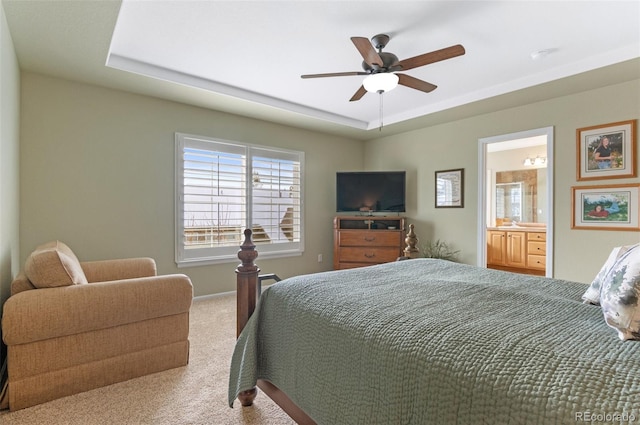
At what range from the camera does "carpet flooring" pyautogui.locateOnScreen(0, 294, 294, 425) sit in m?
1.68

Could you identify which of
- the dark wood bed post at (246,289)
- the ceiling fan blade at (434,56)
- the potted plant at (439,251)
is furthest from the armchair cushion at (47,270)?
the potted plant at (439,251)

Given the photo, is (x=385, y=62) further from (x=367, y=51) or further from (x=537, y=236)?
(x=537, y=236)

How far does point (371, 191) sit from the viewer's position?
199 inches

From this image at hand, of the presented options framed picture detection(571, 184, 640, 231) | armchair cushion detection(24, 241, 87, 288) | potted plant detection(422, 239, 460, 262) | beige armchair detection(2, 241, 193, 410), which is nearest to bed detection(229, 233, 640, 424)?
beige armchair detection(2, 241, 193, 410)

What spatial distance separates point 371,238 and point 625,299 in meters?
3.77

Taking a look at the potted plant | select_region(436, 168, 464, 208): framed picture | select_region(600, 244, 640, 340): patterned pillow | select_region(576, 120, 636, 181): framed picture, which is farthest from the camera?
the potted plant

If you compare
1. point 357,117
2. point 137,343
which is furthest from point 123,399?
point 357,117

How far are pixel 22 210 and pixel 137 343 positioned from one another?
1948 mm

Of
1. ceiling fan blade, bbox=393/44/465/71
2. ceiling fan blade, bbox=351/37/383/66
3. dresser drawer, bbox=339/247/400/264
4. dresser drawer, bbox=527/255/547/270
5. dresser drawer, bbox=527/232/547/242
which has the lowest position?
dresser drawer, bbox=527/255/547/270

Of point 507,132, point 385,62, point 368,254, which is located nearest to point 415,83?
point 385,62

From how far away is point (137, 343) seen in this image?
6.91 feet

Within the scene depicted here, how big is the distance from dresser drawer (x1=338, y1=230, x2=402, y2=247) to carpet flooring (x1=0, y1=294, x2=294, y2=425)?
110 inches

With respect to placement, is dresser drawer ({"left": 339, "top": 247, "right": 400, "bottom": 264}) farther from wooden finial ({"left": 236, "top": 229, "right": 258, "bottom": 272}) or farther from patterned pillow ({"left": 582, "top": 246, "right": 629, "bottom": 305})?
patterned pillow ({"left": 582, "top": 246, "right": 629, "bottom": 305})

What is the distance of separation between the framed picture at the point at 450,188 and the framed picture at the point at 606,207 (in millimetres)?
1258
